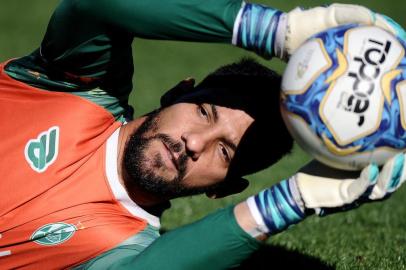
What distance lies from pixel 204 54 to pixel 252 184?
709 cm

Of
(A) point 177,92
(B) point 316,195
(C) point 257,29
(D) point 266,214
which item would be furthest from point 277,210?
(A) point 177,92

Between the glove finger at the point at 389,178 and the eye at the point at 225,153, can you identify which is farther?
the eye at the point at 225,153

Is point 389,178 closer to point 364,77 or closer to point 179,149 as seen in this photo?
point 364,77

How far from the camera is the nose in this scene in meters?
4.20

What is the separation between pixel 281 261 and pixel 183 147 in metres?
1.59

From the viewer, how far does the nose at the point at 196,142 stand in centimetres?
420

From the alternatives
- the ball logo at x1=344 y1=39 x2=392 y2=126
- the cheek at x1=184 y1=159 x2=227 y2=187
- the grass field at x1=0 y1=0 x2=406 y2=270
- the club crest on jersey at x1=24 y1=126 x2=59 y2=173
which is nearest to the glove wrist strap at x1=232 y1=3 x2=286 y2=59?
the ball logo at x1=344 y1=39 x2=392 y2=126

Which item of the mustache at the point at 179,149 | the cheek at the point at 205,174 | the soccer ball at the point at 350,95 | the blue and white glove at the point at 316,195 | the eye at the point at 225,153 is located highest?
the soccer ball at the point at 350,95

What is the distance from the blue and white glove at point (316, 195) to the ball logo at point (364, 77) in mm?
268

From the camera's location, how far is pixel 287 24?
3.66m

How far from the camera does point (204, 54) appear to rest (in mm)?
14836

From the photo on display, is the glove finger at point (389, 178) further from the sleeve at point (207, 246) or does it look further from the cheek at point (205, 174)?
the cheek at point (205, 174)

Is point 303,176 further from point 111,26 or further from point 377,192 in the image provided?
point 111,26

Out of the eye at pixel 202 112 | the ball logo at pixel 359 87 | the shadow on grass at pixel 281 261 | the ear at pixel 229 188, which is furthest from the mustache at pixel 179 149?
the shadow on grass at pixel 281 261
